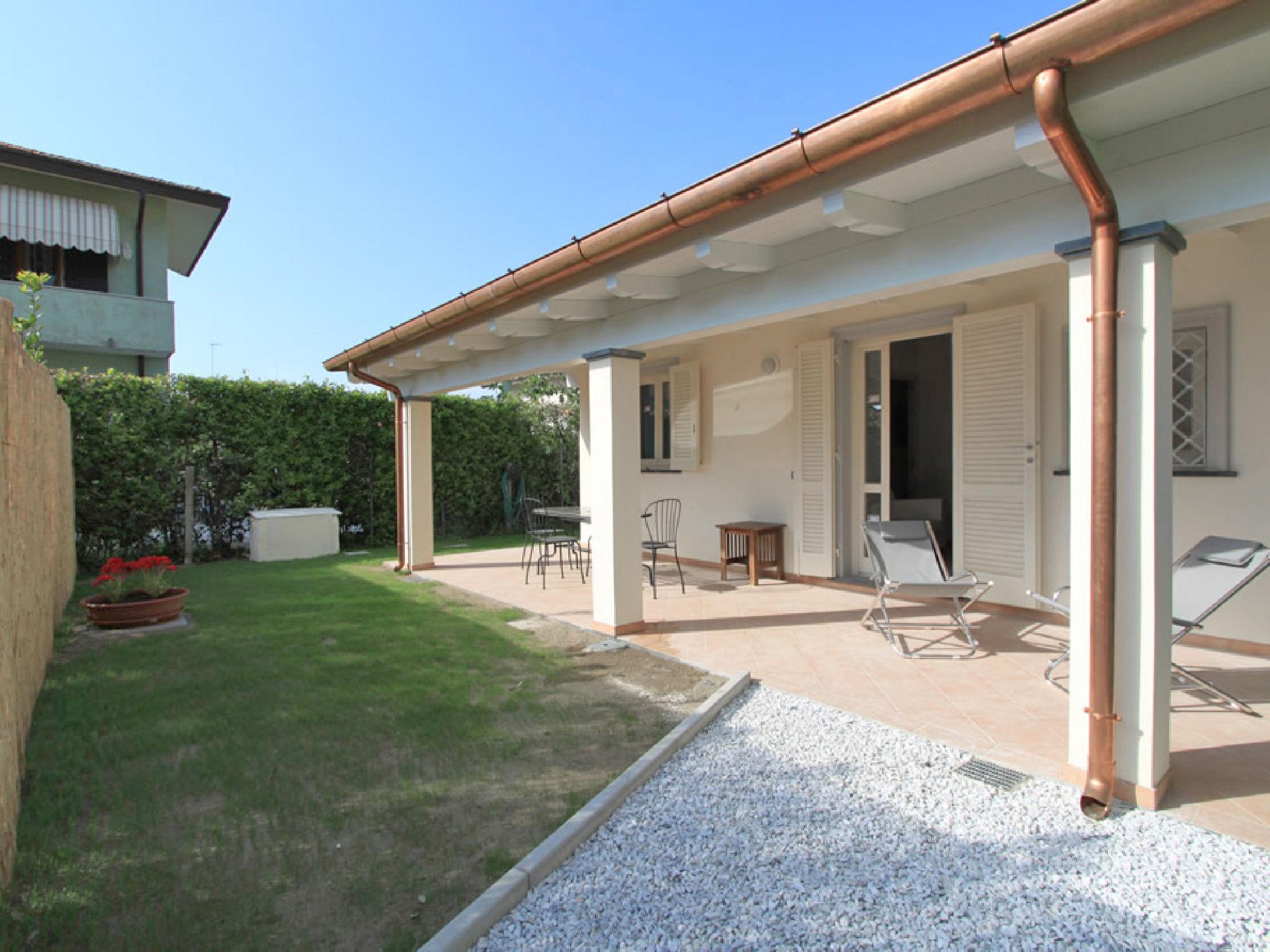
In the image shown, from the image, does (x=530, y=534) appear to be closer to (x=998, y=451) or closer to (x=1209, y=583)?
(x=998, y=451)

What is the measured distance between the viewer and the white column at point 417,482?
34.1 ft

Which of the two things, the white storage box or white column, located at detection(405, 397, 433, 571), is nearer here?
white column, located at detection(405, 397, 433, 571)

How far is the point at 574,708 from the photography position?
4.46 meters

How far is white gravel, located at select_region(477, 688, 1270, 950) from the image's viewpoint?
2.29 meters

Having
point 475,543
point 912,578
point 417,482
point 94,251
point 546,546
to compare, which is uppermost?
point 94,251

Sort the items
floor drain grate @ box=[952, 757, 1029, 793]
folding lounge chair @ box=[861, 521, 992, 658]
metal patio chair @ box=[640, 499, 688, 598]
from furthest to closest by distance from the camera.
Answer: metal patio chair @ box=[640, 499, 688, 598], folding lounge chair @ box=[861, 521, 992, 658], floor drain grate @ box=[952, 757, 1029, 793]

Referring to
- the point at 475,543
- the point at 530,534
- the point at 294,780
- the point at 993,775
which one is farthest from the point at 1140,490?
the point at 475,543

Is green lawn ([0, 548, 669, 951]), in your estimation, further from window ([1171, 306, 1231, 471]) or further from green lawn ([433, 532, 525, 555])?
green lawn ([433, 532, 525, 555])

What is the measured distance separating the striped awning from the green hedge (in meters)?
5.48

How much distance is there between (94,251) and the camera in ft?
45.9

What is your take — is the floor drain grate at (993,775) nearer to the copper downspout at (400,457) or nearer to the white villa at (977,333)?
the white villa at (977,333)

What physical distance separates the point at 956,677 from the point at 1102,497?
89.0 inches

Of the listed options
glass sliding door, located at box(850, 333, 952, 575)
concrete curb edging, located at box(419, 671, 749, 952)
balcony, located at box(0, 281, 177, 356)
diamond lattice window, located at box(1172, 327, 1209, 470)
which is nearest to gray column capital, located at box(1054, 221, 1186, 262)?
diamond lattice window, located at box(1172, 327, 1209, 470)

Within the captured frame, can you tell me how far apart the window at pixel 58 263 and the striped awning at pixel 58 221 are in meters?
0.31
